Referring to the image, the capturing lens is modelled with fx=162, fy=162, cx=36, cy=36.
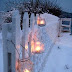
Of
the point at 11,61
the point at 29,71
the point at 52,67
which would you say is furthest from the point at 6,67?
the point at 52,67

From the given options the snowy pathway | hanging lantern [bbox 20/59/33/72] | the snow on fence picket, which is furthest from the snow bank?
the snow on fence picket

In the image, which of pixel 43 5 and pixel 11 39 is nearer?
pixel 11 39

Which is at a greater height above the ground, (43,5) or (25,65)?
(43,5)

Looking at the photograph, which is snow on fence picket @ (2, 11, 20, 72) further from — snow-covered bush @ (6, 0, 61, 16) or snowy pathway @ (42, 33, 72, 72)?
snow-covered bush @ (6, 0, 61, 16)

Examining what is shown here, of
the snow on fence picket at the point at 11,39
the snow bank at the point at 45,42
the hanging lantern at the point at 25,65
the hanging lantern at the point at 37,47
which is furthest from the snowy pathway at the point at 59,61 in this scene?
the snow on fence picket at the point at 11,39

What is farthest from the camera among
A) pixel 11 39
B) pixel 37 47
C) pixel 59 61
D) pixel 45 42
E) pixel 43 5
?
pixel 43 5

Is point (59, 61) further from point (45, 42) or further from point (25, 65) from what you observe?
point (25, 65)

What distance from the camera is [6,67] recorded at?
1612 mm

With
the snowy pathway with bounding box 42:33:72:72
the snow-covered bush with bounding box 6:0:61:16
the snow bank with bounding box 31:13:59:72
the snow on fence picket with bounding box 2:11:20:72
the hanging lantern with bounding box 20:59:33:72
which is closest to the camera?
the snow on fence picket with bounding box 2:11:20:72

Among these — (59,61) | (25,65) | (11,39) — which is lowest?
(59,61)

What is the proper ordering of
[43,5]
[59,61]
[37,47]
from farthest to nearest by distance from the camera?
[43,5] < [59,61] < [37,47]

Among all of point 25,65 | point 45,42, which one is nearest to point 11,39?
point 25,65

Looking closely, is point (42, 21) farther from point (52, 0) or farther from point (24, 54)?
point (52, 0)

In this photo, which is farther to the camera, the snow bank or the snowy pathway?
the snowy pathway
